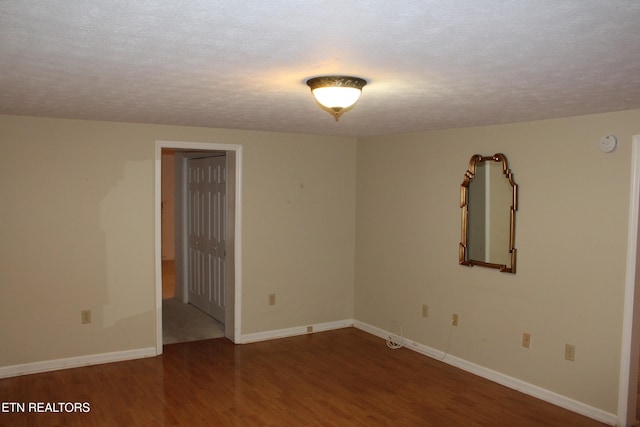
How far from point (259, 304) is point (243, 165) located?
1.45m

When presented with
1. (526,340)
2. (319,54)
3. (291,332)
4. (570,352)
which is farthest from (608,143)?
(291,332)

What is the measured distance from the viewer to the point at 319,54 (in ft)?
7.13

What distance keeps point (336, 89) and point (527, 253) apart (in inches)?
95.2

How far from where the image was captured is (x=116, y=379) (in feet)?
14.3

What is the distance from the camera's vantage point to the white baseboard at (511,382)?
3.75m

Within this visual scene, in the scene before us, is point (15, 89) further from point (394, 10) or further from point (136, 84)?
point (394, 10)

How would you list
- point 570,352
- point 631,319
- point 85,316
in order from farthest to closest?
point 85,316
point 570,352
point 631,319

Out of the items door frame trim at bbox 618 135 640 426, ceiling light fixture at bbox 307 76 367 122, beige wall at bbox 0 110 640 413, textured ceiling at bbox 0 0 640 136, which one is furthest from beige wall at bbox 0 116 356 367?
door frame trim at bbox 618 135 640 426

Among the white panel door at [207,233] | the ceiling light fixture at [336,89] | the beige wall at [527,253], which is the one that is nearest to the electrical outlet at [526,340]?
the beige wall at [527,253]

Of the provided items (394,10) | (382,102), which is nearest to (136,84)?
(382,102)

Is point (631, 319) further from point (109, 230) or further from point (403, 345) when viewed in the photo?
point (109, 230)

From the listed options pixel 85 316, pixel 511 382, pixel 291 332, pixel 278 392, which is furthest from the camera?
pixel 291 332

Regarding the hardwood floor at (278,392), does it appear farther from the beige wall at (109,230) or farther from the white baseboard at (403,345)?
the beige wall at (109,230)

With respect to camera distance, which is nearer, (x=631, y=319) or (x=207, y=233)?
(x=631, y=319)
